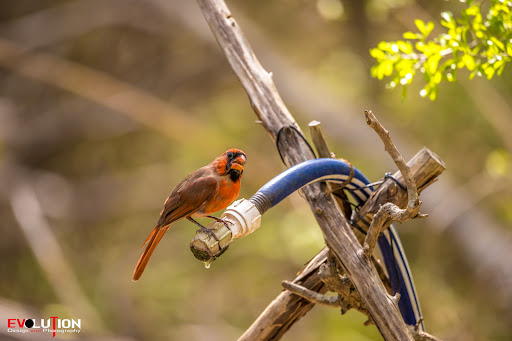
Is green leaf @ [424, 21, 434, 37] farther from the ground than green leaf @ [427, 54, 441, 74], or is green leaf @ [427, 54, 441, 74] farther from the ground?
green leaf @ [424, 21, 434, 37]

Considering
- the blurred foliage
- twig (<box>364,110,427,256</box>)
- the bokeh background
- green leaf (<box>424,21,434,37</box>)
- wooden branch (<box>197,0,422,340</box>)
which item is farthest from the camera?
the bokeh background

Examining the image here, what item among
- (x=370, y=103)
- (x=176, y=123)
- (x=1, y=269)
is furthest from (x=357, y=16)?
(x=1, y=269)

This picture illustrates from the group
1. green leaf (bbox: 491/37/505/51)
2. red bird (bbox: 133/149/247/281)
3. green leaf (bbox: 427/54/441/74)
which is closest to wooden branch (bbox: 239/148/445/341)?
green leaf (bbox: 427/54/441/74)

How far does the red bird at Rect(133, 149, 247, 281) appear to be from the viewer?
3.86ft

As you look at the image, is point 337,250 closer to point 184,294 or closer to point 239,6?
point 239,6

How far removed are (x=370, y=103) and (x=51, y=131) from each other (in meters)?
3.39

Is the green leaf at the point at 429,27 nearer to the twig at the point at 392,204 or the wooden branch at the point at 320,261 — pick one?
the wooden branch at the point at 320,261

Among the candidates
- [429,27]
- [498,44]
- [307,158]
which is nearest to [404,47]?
[429,27]

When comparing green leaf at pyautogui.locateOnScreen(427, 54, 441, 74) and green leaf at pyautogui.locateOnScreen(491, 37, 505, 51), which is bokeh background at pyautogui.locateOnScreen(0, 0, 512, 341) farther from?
green leaf at pyautogui.locateOnScreen(491, 37, 505, 51)

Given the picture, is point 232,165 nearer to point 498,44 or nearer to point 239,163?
point 239,163

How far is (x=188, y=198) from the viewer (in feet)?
3.87

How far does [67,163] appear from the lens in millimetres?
5984

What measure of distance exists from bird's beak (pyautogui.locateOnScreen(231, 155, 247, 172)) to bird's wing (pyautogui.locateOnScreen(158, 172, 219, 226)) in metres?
0.06

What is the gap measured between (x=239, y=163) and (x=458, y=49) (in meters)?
0.76
